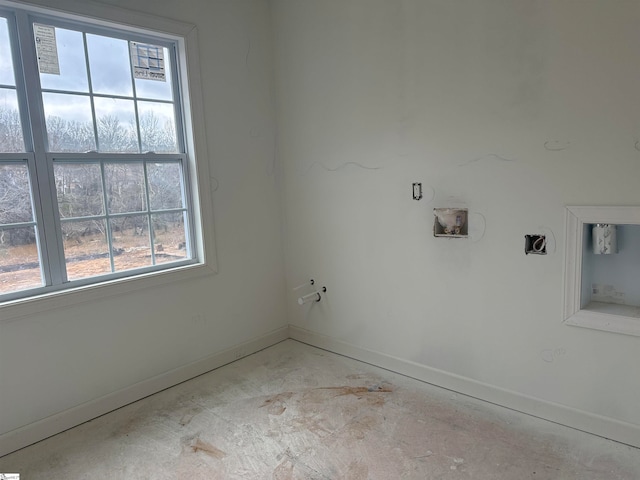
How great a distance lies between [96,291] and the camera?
242 centimetres

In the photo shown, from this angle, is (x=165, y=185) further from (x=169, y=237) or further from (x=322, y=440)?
(x=322, y=440)

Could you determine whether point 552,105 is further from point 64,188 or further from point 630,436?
point 64,188

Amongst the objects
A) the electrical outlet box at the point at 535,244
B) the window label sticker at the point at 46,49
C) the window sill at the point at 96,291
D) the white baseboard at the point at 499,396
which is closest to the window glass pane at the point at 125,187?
the window sill at the point at 96,291

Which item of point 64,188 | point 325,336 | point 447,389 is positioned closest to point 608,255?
point 447,389

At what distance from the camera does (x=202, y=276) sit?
2947 millimetres

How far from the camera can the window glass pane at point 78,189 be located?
2334mm

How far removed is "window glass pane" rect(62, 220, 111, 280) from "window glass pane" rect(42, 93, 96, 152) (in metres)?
0.45

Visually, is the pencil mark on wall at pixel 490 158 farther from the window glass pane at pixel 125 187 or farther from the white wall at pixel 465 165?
the window glass pane at pixel 125 187

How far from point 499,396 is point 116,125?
285 centimetres

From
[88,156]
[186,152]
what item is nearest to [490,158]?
[186,152]

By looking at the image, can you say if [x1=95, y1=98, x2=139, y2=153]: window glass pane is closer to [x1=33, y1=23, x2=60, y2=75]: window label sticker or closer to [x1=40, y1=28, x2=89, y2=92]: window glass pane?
[x1=40, y1=28, x2=89, y2=92]: window glass pane

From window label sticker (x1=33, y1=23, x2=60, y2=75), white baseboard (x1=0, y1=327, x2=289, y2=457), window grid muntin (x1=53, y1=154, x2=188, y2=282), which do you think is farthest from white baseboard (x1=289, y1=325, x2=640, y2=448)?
window label sticker (x1=33, y1=23, x2=60, y2=75)

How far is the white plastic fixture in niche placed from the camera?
196 centimetres

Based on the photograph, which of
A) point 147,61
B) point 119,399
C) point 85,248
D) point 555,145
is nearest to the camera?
point 555,145
